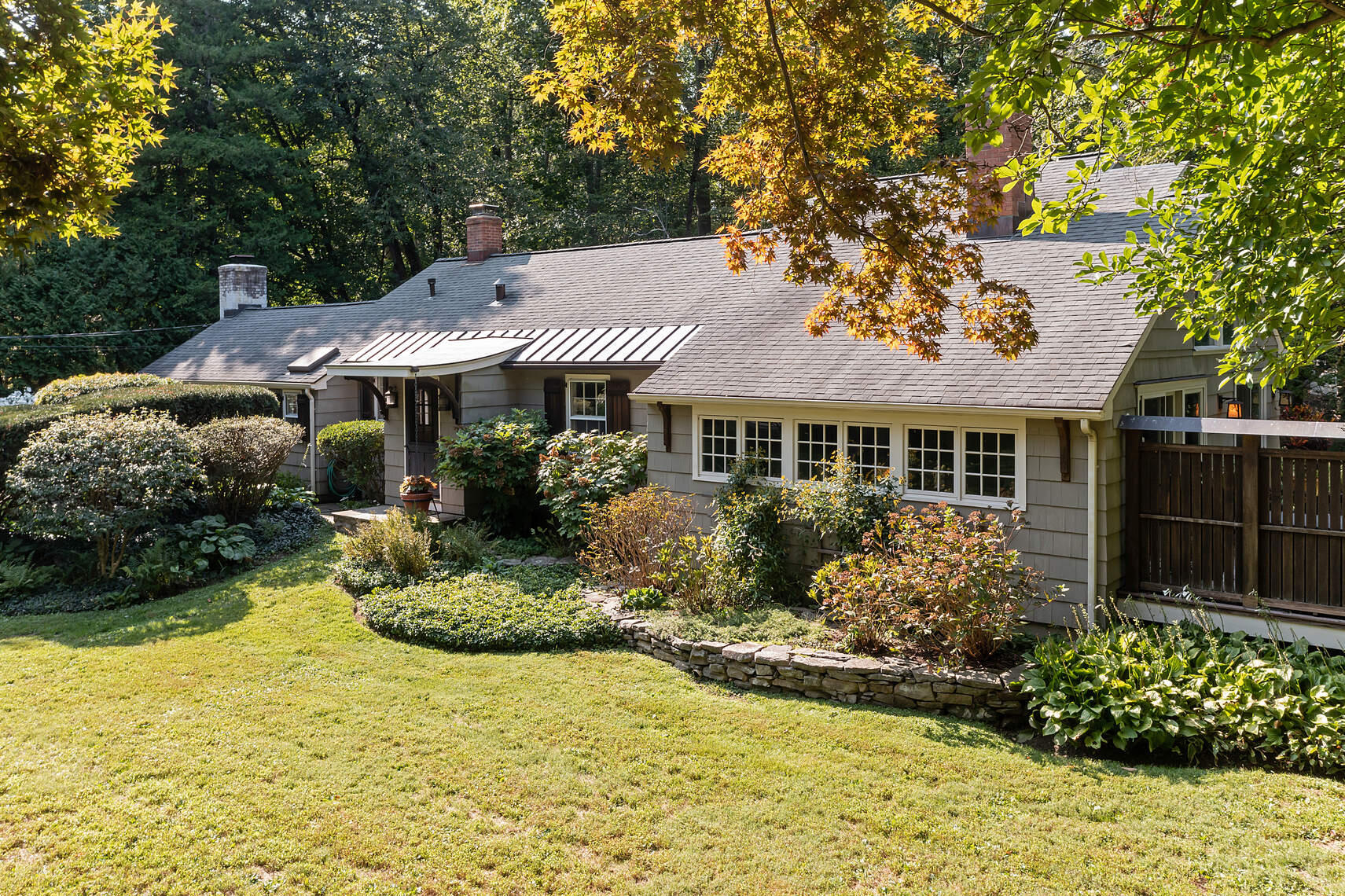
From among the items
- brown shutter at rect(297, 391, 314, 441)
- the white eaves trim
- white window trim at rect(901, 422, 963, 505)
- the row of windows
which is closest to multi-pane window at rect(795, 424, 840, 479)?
the row of windows

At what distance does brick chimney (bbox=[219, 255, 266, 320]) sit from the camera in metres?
27.2

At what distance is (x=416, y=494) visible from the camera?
14.5 m

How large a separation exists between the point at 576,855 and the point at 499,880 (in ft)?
1.66

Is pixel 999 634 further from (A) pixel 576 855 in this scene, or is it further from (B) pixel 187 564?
(B) pixel 187 564

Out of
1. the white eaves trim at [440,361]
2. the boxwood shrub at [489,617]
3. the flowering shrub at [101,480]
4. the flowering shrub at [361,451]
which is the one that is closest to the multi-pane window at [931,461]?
the boxwood shrub at [489,617]

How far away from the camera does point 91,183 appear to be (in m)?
5.82

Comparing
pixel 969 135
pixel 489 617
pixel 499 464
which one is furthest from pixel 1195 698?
pixel 499 464

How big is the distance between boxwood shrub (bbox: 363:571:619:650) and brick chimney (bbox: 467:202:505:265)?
12.8 metres

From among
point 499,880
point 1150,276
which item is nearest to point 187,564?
point 499,880

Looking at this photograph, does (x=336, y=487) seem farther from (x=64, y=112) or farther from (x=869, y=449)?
(x=64, y=112)

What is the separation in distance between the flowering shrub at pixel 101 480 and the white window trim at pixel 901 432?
7452 millimetres

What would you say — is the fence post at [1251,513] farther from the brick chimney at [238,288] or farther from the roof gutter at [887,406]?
the brick chimney at [238,288]

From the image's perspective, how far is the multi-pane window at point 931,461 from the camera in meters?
9.68

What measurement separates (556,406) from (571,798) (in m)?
9.75
